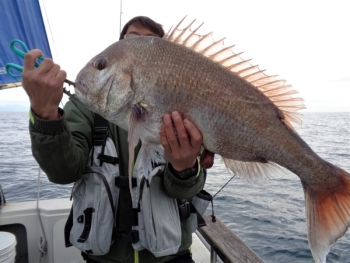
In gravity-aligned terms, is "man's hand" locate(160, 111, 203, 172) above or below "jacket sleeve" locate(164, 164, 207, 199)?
above

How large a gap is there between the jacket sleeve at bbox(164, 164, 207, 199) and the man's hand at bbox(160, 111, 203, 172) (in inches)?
3.8

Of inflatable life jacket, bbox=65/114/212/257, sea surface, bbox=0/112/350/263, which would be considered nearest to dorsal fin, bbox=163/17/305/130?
inflatable life jacket, bbox=65/114/212/257

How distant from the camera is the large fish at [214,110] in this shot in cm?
158

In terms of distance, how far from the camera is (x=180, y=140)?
1680 mm

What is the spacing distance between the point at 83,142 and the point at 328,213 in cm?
164

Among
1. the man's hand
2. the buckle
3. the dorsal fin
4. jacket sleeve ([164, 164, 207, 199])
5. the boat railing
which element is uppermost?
the dorsal fin

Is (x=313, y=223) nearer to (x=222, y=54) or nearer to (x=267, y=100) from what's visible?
(x=267, y=100)

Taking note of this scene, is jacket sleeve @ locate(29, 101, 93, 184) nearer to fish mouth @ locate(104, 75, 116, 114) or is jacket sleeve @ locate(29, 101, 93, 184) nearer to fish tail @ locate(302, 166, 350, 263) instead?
fish mouth @ locate(104, 75, 116, 114)

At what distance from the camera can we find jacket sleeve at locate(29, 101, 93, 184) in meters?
1.56

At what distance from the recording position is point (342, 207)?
1.59 metres

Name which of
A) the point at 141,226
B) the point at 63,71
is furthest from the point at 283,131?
the point at 63,71

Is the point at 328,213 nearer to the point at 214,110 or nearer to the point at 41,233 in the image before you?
the point at 214,110

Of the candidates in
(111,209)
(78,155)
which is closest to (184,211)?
(111,209)

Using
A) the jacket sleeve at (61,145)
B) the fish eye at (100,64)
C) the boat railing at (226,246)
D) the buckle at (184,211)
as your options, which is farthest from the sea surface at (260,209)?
the fish eye at (100,64)
